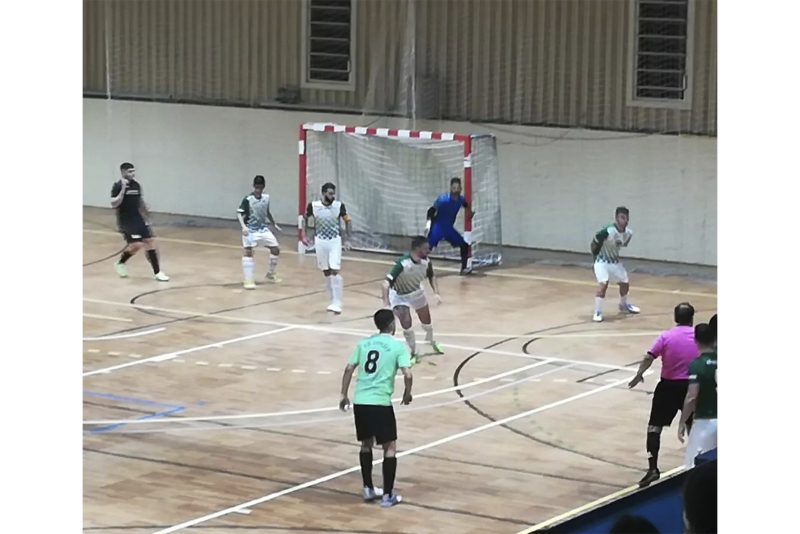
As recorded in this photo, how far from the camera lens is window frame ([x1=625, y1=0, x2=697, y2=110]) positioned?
85.5ft

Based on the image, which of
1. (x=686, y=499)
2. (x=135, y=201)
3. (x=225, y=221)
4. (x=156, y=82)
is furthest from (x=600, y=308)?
(x=686, y=499)

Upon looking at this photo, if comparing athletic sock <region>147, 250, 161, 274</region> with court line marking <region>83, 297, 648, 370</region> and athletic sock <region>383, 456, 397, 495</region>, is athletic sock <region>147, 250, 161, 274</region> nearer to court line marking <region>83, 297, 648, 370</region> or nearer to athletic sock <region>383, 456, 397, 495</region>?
court line marking <region>83, 297, 648, 370</region>

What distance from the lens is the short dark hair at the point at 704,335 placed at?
11445 millimetres

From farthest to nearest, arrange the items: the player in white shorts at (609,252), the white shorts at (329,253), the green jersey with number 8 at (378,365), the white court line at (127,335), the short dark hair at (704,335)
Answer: the white shorts at (329,253) → the player in white shorts at (609,252) → the white court line at (127,335) → the green jersey with number 8 at (378,365) → the short dark hair at (704,335)

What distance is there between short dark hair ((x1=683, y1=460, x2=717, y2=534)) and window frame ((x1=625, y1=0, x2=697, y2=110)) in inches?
899

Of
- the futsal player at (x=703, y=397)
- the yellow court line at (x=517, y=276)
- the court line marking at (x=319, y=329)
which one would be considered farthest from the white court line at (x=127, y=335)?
the futsal player at (x=703, y=397)

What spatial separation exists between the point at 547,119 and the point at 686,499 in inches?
953

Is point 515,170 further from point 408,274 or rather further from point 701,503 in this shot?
point 701,503

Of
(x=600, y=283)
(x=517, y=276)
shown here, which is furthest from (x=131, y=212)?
(x=600, y=283)

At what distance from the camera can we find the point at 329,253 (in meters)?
21.7

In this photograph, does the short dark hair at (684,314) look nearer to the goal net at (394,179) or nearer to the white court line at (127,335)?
the white court line at (127,335)

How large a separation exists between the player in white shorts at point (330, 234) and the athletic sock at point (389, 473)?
8858 millimetres

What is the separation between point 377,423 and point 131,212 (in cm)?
1242
